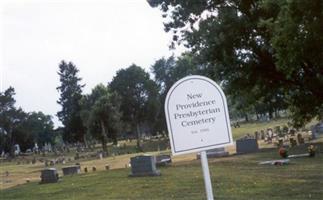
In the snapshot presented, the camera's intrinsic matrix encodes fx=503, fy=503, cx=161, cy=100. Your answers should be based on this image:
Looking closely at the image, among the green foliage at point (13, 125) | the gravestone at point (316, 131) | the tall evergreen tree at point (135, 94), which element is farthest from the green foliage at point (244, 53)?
the green foliage at point (13, 125)

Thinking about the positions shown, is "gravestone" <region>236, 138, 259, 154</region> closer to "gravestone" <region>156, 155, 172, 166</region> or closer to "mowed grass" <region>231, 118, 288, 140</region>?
"gravestone" <region>156, 155, 172, 166</region>

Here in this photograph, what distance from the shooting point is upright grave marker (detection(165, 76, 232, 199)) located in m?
4.68

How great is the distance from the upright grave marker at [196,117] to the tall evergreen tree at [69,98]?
87357 millimetres

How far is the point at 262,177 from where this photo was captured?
56.6 ft

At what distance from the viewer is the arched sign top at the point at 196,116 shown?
4680mm

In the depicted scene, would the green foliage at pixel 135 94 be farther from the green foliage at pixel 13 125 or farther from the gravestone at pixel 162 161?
the gravestone at pixel 162 161

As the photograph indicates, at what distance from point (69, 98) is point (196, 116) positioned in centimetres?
9227

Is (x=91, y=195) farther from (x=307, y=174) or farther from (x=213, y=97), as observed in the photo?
(x=213, y=97)

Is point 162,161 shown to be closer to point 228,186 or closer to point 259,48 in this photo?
point 259,48

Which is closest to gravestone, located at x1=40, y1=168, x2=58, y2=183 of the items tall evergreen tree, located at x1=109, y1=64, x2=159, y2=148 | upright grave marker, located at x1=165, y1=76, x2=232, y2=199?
upright grave marker, located at x1=165, y1=76, x2=232, y2=199

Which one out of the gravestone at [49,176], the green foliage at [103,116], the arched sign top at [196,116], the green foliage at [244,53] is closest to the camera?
the arched sign top at [196,116]

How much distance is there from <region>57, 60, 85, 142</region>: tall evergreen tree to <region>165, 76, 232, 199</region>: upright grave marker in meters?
87.4

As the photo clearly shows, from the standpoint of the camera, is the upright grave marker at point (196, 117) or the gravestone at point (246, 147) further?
the gravestone at point (246, 147)

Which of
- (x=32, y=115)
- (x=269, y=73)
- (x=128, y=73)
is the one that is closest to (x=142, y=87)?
(x=128, y=73)
